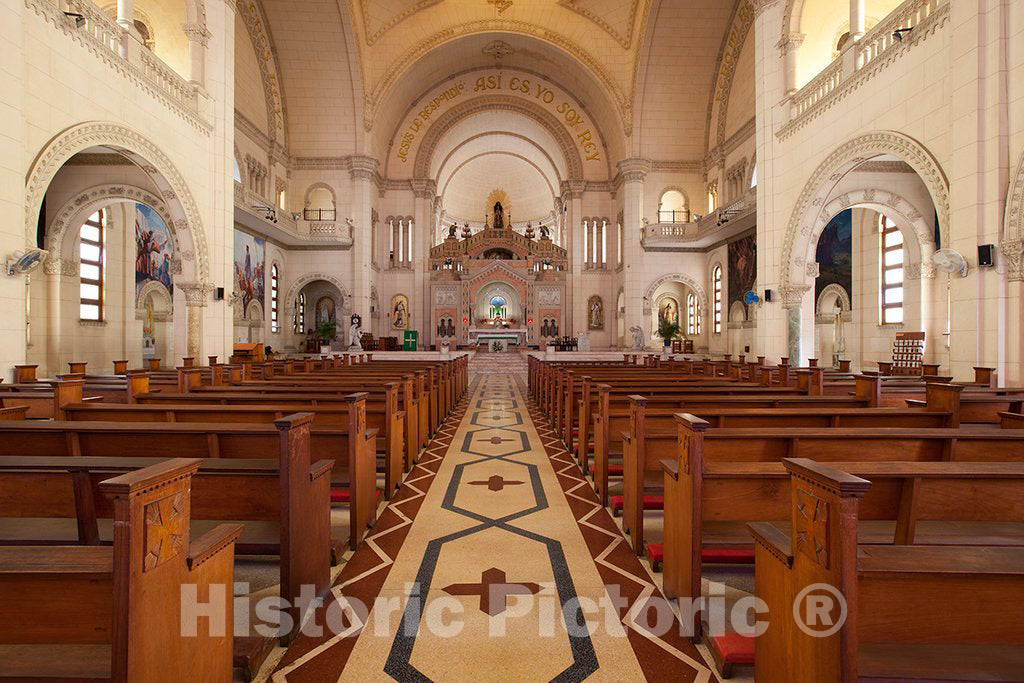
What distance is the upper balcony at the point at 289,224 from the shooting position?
18.7 metres

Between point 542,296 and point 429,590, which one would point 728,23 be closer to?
point 542,296

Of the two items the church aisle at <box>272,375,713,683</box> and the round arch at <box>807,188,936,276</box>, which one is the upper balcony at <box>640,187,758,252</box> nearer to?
the round arch at <box>807,188,936,276</box>

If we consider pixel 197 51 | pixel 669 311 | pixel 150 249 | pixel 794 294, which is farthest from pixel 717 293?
pixel 150 249

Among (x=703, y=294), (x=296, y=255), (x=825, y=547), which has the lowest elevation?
(x=825, y=547)

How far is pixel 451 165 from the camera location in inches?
1478

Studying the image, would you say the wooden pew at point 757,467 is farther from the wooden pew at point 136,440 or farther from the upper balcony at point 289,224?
the upper balcony at point 289,224

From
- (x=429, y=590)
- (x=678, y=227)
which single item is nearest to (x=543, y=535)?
(x=429, y=590)

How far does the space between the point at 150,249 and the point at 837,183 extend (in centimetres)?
1883

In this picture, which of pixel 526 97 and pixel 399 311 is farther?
pixel 526 97

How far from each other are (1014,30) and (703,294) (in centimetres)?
1865

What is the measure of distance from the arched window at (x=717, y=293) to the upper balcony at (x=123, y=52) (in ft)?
67.3

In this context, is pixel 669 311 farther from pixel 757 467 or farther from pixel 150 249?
pixel 757 467

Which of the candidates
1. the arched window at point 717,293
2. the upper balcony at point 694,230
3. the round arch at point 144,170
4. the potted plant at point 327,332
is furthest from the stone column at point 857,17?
the potted plant at point 327,332

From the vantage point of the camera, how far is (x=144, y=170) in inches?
442
